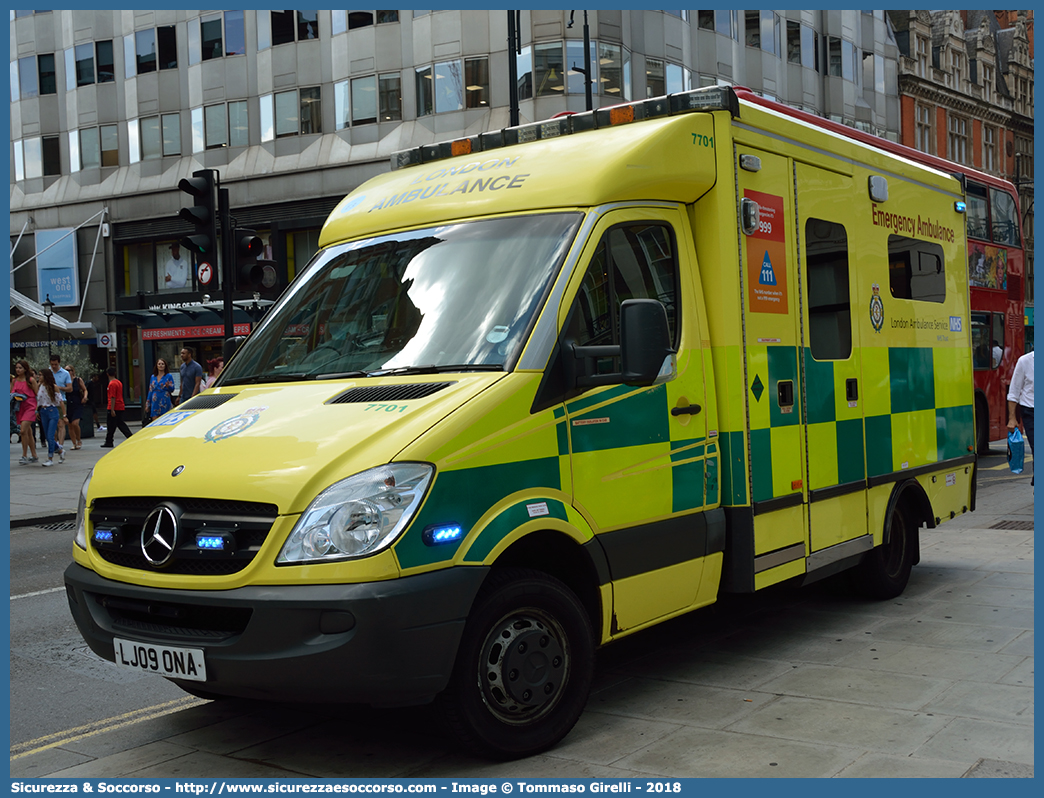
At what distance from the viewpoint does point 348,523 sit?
3.83m

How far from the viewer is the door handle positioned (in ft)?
16.7

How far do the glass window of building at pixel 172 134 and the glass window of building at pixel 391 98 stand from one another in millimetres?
8252

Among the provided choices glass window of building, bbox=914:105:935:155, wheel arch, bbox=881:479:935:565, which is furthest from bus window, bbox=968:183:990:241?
glass window of building, bbox=914:105:935:155

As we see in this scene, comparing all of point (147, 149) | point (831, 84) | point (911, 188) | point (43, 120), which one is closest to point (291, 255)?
point (147, 149)

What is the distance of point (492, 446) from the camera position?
4.19 metres

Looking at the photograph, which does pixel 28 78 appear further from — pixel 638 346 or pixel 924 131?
pixel 638 346

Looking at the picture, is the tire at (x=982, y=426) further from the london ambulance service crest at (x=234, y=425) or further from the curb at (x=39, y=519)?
the london ambulance service crest at (x=234, y=425)

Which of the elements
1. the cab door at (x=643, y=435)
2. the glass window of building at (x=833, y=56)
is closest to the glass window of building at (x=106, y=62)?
the glass window of building at (x=833, y=56)

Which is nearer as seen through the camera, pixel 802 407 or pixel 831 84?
pixel 802 407

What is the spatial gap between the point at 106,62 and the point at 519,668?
39116 millimetres

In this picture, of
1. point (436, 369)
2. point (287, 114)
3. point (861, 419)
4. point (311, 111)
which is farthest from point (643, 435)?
point (287, 114)

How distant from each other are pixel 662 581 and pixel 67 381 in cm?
1912

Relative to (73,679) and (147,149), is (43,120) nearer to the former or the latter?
(147,149)

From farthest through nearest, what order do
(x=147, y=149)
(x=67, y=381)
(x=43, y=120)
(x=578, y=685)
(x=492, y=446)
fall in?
(x=43, y=120) → (x=147, y=149) → (x=67, y=381) → (x=578, y=685) → (x=492, y=446)
